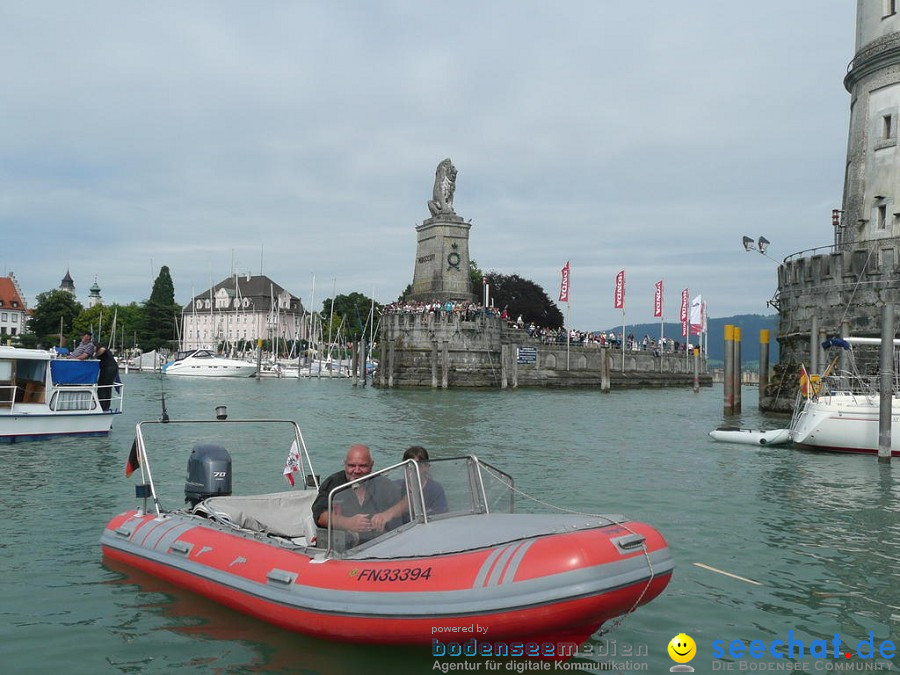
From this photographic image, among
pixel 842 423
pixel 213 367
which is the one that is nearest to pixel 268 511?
pixel 842 423

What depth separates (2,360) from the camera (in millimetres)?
22625

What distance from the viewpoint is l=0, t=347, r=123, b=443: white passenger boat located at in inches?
888

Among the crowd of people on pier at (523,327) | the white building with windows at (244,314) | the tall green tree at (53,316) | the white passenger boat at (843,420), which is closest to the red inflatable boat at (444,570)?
the white passenger boat at (843,420)

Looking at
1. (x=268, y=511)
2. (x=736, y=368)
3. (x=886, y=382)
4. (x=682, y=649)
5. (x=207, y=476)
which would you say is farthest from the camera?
(x=736, y=368)

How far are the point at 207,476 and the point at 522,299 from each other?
80.9 metres

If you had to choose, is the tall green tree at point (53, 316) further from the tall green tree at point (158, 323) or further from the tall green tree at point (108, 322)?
the tall green tree at point (158, 323)

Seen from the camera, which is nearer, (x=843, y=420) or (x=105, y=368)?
(x=843, y=420)

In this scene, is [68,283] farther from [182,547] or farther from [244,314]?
[182,547]

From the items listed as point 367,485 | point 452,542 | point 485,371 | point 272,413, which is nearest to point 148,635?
point 367,485

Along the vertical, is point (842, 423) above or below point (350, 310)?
below

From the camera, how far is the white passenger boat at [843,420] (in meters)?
22.9

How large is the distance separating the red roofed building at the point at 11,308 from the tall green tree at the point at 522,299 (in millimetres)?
84422

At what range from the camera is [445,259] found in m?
63.9

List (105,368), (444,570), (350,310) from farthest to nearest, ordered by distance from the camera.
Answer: (350,310) < (105,368) < (444,570)
